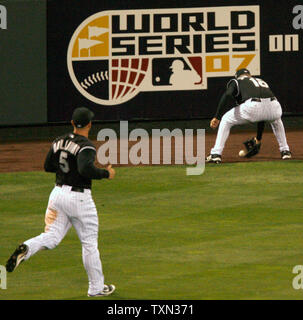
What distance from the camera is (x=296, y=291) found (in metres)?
11.4

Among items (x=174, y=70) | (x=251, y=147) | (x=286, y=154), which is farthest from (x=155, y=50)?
(x=286, y=154)

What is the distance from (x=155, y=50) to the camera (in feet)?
83.1

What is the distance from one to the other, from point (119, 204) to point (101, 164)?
13.8 feet

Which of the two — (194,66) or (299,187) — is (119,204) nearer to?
(299,187)

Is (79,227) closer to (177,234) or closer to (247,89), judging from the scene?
(177,234)

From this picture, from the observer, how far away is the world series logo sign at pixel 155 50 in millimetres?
25141

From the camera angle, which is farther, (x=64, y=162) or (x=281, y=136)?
(x=281, y=136)

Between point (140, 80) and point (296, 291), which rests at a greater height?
point (140, 80)

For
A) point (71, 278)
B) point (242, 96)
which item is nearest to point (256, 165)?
point (242, 96)

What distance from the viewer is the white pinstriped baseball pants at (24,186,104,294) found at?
36.4ft

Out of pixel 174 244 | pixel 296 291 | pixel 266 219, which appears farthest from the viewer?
pixel 266 219

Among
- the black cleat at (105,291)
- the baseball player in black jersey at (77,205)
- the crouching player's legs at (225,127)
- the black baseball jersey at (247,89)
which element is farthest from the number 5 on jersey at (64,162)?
the black baseball jersey at (247,89)

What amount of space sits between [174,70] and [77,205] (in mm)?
14450

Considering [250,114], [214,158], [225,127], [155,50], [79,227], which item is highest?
[155,50]
